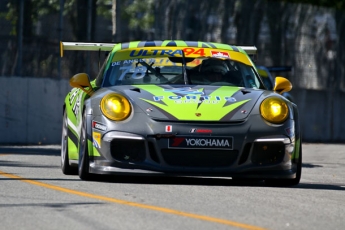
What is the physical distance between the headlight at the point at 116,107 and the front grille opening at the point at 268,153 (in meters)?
1.09

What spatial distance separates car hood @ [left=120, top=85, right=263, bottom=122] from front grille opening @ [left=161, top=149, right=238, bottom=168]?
0.26 m

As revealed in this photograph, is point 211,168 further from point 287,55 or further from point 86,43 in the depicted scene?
point 287,55

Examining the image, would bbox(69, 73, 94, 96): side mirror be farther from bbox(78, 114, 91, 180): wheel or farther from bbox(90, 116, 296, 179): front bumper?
bbox(90, 116, 296, 179): front bumper

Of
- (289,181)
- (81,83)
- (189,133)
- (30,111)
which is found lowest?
(30,111)

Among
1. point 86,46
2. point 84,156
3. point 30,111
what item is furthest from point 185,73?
point 30,111

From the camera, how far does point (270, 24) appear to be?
22062 mm

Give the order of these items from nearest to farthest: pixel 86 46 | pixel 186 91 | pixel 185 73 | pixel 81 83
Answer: pixel 186 91, pixel 81 83, pixel 185 73, pixel 86 46

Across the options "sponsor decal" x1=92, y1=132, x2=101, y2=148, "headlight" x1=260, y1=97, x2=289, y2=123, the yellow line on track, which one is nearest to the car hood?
"headlight" x1=260, y1=97, x2=289, y2=123

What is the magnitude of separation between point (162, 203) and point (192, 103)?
5.72 ft

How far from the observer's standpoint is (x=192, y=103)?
8234mm

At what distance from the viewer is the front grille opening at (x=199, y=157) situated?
26.5ft

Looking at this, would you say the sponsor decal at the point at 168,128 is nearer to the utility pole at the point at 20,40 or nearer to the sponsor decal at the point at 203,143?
the sponsor decal at the point at 203,143

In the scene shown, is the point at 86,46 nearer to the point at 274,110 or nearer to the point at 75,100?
the point at 75,100

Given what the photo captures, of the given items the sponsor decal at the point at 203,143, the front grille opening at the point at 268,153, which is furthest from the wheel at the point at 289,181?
the sponsor decal at the point at 203,143
